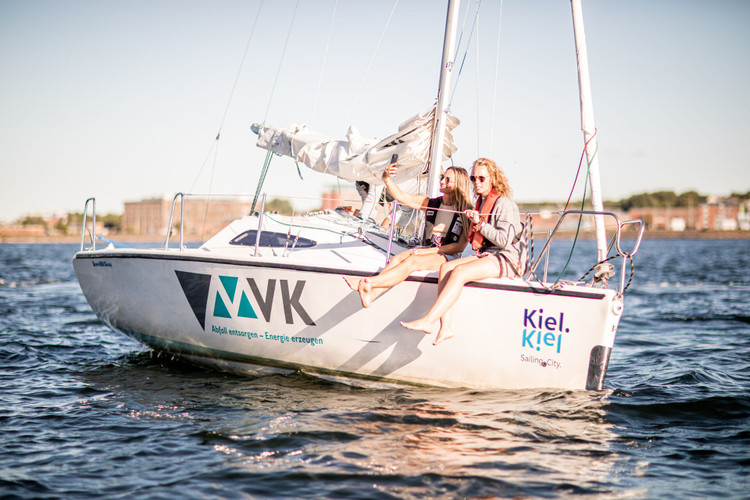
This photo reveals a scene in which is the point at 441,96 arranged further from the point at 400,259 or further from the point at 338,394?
the point at 338,394

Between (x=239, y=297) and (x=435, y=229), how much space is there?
196 cm

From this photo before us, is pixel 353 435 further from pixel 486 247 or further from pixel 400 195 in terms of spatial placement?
pixel 400 195

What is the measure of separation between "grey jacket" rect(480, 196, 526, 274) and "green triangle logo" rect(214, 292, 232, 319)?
2.60 meters

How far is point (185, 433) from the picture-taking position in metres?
4.86

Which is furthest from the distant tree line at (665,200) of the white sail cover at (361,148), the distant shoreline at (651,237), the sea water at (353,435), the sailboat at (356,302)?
the sea water at (353,435)

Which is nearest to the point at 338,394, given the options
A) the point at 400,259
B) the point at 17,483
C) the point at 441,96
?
the point at 400,259

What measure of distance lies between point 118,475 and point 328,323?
2.40m

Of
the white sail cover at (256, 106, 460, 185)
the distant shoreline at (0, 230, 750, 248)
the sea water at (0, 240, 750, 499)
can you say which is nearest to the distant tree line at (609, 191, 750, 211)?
the distant shoreline at (0, 230, 750, 248)

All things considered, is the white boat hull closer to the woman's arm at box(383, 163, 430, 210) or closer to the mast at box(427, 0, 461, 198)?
the woman's arm at box(383, 163, 430, 210)

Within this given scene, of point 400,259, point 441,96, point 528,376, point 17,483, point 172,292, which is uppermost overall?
point 441,96

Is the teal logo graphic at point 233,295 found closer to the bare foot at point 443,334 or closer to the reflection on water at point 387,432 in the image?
the reflection on water at point 387,432

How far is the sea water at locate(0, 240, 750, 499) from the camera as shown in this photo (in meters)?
3.94

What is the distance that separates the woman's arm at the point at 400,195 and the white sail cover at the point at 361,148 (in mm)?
957

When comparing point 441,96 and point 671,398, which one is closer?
point 671,398
